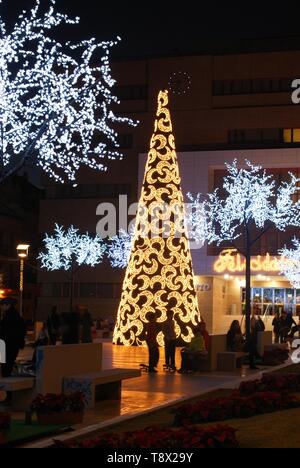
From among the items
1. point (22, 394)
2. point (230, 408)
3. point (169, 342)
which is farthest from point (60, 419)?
point (169, 342)

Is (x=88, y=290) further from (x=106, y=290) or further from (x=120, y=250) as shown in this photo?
(x=120, y=250)

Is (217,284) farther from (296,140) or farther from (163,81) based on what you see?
(163,81)

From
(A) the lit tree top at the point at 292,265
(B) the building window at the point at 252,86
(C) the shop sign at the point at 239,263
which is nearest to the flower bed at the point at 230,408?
(A) the lit tree top at the point at 292,265

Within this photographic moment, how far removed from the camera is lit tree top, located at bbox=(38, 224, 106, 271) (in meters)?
65.8

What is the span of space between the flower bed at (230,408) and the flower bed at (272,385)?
1.85 metres

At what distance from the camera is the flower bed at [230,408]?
12.7m

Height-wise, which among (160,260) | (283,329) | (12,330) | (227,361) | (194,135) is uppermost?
(194,135)

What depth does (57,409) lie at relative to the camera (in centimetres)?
1373

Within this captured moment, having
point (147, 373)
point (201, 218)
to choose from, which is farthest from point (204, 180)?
point (147, 373)

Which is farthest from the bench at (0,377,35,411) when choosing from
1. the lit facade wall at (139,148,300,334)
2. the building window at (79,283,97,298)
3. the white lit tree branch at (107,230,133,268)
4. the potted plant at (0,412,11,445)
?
the building window at (79,283,97,298)

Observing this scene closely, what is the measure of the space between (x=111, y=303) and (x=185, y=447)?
61.7m

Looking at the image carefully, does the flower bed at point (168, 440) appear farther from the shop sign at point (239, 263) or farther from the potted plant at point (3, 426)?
the shop sign at point (239, 263)

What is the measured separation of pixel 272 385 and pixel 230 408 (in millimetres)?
3556

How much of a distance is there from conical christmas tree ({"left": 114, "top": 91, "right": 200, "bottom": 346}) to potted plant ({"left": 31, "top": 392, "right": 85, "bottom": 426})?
20.7m
